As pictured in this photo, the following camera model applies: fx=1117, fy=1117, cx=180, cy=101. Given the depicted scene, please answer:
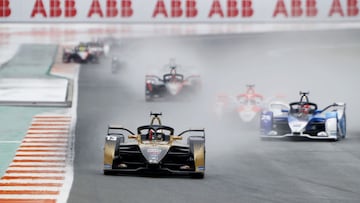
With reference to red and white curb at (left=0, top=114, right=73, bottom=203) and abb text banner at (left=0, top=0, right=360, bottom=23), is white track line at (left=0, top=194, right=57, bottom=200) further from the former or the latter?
abb text banner at (left=0, top=0, right=360, bottom=23)

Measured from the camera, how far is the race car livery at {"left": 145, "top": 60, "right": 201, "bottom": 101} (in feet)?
149

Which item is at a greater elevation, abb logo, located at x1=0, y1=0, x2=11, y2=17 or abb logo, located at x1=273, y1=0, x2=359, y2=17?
abb logo, located at x1=273, y1=0, x2=359, y2=17

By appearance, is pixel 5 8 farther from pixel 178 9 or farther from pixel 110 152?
pixel 110 152

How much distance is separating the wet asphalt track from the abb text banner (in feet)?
9.22

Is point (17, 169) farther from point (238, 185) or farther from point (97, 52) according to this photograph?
point (97, 52)

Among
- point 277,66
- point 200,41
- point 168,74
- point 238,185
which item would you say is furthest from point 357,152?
point 200,41

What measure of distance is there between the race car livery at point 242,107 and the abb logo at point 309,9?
15.5 metres

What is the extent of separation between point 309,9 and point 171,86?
11.1 m

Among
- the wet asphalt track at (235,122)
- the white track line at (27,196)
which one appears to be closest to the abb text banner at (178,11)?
the wet asphalt track at (235,122)

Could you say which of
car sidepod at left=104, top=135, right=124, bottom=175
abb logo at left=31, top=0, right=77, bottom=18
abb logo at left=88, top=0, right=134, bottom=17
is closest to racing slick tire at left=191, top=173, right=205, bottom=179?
car sidepod at left=104, top=135, right=124, bottom=175

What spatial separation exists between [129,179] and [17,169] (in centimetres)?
329

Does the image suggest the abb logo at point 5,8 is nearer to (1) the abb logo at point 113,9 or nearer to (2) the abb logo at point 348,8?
(1) the abb logo at point 113,9

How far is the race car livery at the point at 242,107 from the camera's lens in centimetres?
3631

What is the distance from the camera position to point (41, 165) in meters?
27.5
